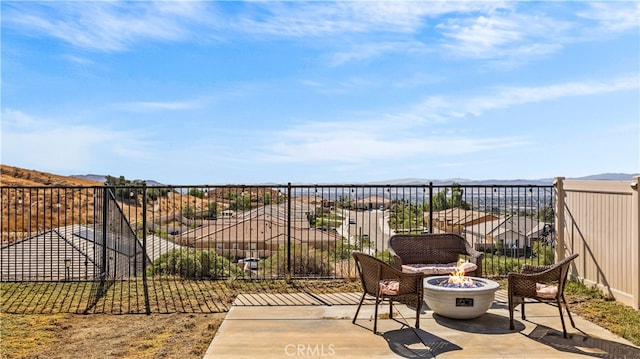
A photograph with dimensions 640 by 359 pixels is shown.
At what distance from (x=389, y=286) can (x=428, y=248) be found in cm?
184

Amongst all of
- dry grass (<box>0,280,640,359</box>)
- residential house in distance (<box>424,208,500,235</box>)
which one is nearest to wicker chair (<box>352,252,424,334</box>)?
dry grass (<box>0,280,640,359</box>)

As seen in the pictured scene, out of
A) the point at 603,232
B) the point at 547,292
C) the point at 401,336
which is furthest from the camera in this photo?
the point at 603,232

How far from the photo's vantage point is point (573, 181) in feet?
21.6

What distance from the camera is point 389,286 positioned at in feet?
14.8

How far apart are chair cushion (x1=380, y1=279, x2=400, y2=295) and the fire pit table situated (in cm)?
33

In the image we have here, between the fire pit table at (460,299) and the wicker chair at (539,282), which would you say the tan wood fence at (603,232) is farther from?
the fire pit table at (460,299)

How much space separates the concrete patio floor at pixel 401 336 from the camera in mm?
3678

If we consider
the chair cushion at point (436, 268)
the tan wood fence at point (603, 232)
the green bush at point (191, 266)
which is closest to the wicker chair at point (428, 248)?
the chair cushion at point (436, 268)

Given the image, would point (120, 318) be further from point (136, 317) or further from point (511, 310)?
point (511, 310)

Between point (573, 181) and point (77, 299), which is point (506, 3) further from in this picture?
point (77, 299)

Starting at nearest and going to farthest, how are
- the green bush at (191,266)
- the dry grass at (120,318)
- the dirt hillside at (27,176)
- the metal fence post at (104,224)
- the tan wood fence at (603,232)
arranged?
the dry grass at (120,318) → the tan wood fence at (603,232) → the metal fence post at (104,224) → the green bush at (191,266) → the dirt hillside at (27,176)

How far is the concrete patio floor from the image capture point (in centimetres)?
368

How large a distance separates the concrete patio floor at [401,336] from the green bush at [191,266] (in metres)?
2.12

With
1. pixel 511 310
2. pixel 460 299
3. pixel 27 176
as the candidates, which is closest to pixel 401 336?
pixel 460 299
